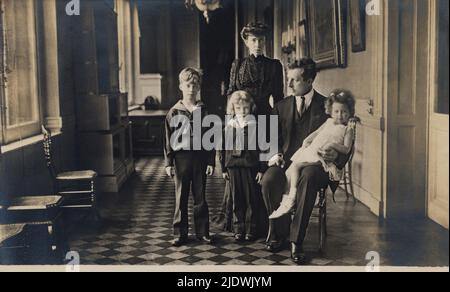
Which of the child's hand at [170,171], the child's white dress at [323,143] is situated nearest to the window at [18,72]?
the child's hand at [170,171]

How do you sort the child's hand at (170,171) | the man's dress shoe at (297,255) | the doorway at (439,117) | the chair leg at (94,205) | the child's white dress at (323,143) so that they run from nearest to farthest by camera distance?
the man's dress shoe at (297,255) → the doorway at (439,117) → the child's white dress at (323,143) → the child's hand at (170,171) → the chair leg at (94,205)

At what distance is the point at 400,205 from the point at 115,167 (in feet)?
10.2

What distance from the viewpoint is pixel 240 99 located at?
15.6 ft

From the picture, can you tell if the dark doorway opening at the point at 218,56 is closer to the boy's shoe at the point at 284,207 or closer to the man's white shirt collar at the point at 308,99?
the man's white shirt collar at the point at 308,99

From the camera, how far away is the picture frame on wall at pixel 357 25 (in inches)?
214

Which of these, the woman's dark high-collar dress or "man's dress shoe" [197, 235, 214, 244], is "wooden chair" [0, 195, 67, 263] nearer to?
"man's dress shoe" [197, 235, 214, 244]

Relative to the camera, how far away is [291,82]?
15.8 ft

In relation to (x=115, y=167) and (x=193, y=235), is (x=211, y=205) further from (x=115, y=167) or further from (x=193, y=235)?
(x=115, y=167)

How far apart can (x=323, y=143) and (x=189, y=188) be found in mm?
1255

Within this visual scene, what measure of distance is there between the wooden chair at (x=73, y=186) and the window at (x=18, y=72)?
0.32m

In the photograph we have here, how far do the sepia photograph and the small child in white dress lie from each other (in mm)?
11

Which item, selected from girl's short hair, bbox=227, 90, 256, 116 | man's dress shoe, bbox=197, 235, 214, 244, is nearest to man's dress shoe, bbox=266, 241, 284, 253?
man's dress shoe, bbox=197, 235, 214, 244

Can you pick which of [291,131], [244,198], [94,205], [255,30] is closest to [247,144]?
[291,131]

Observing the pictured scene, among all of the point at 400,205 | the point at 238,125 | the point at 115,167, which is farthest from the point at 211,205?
the point at 400,205
